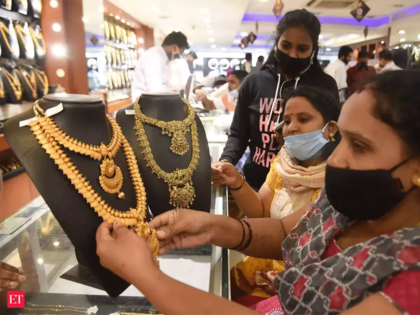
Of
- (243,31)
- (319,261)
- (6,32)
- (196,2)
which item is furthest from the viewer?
(243,31)

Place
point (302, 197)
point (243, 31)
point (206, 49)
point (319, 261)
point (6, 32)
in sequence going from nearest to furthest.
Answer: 1. point (319, 261)
2. point (302, 197)
3. point (6, 32)
4. point (243, 31)
5. point (206, 49)

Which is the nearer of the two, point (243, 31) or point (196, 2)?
point (196, 2)

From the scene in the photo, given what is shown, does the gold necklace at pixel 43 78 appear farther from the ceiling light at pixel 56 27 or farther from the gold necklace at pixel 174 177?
the gold necklace at pixel 174 177

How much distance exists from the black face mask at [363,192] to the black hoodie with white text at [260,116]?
28.7 inches

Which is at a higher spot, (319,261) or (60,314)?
(319,261)

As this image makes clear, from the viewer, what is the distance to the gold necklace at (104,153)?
0.71 meters

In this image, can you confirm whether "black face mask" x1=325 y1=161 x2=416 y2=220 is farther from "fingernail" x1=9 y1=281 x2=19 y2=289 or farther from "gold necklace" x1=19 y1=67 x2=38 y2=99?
"gold necklace" x1=19 y1=67 x2=38 y2=99

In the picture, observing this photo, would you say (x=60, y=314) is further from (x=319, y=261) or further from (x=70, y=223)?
(x=319, y=261)

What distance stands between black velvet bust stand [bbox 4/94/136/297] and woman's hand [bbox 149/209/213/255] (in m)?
0.09

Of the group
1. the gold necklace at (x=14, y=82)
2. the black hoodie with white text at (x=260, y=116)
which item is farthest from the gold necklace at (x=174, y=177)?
the gold necklace at (x=14, y=82)

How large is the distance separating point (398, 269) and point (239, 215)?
80 centimetres

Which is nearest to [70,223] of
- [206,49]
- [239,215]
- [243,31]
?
[239,215]

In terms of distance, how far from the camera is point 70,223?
0.67 metres

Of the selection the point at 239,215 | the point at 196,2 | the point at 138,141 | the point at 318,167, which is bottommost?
the point at 239,215
